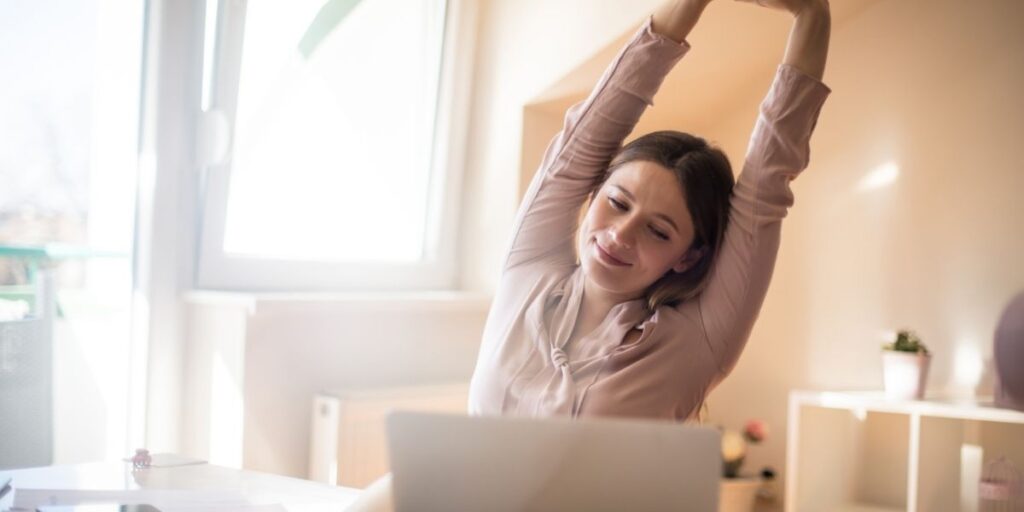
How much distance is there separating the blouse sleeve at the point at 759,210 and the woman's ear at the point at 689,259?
4cm

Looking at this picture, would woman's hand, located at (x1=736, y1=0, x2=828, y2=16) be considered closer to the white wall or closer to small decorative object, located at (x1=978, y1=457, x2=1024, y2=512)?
the white wall

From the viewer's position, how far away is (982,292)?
326 centimetres

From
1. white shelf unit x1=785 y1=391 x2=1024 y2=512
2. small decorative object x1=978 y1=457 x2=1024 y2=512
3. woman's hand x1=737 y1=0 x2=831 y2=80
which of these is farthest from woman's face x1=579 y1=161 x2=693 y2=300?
small decorative object x1=978 y1=457 x2=1024 y2=512

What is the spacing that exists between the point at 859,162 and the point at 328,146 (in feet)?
5.63

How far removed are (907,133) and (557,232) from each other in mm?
2069

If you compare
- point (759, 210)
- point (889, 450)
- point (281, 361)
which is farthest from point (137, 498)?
point (889, 450)

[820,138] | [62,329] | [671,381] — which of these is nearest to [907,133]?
[820,138]

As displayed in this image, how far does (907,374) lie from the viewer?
3.10 metres

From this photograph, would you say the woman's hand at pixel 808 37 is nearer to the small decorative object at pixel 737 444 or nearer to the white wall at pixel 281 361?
the white wall at pixel 281 361

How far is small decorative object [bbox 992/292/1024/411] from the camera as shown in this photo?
2.90 meters

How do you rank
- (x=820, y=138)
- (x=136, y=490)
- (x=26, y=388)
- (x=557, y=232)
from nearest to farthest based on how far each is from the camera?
1. (x=136, y=490)
2. (x=557, y=232)
3. (x=26, y=388)
4. (x=820, y=138)

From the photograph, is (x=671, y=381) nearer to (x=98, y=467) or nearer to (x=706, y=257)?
(x=706, y=257)

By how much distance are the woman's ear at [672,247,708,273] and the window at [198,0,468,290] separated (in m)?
1.38

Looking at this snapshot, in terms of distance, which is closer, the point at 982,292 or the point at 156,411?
the point at 156,411
